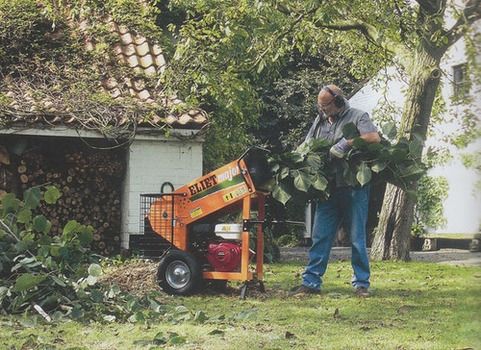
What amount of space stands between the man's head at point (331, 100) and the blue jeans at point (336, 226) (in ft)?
2.32

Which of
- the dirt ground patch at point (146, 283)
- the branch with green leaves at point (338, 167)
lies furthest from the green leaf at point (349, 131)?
the dirt ground patch at point (146, 283)

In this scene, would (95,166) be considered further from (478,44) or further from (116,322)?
(478,44)

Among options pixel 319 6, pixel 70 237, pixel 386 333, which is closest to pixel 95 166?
pixel 319 6

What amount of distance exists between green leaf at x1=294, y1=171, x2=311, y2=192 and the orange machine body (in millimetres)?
405

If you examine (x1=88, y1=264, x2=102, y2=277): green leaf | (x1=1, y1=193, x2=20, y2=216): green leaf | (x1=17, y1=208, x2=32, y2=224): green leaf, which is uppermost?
(x1=1, y1=193, x2=20, y2=216): green leaf

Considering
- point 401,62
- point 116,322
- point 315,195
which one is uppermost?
point 401,62

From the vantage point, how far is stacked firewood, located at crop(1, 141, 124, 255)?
1104cm

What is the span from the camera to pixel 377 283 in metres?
8.01

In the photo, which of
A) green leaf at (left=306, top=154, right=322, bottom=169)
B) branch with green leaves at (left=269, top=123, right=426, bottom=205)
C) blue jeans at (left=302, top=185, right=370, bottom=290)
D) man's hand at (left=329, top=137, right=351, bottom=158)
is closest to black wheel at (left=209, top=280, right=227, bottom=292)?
blue jeans at (left=302, top=185, right=370, bottom=290)

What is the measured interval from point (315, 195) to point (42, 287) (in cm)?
244

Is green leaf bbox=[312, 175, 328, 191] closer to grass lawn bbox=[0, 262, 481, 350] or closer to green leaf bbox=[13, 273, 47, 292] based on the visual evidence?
grass lawn bbox=[0, 262, 481, 350]

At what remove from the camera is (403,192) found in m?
12.6

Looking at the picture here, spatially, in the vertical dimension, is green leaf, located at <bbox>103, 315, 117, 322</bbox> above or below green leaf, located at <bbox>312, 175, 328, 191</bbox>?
below

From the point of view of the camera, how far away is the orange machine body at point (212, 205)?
21.8 ft
